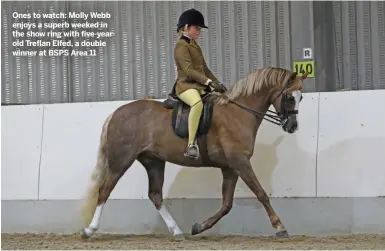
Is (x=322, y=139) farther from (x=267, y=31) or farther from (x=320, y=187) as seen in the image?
(x=267, y=31)

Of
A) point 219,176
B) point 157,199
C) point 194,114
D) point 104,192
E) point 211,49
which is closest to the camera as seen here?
point 194,114

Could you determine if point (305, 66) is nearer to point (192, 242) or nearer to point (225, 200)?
point (225, 200)

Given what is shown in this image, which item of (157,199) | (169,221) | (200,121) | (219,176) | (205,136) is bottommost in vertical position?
(169,221)

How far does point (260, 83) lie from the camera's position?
5547mm

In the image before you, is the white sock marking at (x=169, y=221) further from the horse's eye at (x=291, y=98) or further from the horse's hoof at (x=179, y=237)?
the horse's eye at (x=291, y=98)

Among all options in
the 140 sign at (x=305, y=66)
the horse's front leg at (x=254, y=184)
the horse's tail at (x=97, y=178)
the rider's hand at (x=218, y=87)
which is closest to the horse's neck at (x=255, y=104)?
the rider's hand at (x=218, y=87)

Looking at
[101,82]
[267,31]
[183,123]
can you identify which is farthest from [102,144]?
[267,31]

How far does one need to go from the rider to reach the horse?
0.09 m

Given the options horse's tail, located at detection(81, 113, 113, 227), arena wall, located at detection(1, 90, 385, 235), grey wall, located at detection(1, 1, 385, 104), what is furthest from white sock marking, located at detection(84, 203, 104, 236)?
grey wall, located at detection(1, 1, 385, 104)

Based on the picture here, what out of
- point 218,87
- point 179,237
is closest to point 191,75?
point 218,87

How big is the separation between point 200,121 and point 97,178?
1050 millimetres

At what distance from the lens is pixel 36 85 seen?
24.9ft

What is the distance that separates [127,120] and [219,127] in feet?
2.62

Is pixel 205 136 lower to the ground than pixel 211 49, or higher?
lower
